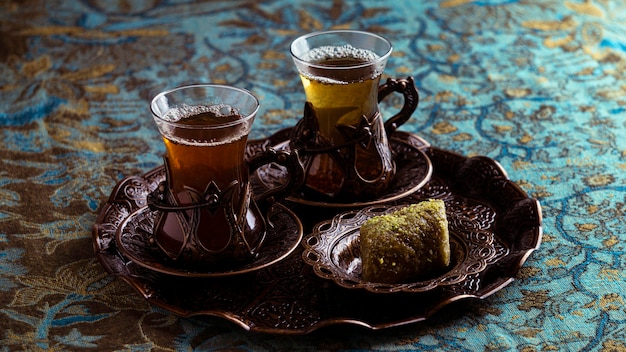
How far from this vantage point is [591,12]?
1.75 metres

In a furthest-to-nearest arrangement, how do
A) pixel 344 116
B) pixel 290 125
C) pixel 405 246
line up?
1. pixel 290 125
2. pixel 344 116
3. pixel 405 246

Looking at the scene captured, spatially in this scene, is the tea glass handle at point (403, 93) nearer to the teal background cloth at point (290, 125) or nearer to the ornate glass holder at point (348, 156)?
the ornate glass holder at point (348, 156)

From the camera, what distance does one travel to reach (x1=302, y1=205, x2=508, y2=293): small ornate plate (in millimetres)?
819

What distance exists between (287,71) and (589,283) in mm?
782

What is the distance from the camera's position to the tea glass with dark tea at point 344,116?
98 centimetres

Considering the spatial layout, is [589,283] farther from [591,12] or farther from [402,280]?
[591,12]

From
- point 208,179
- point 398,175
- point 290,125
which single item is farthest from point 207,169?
point 290,125

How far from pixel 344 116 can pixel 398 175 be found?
13 cm

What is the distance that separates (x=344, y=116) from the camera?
3.30 ft

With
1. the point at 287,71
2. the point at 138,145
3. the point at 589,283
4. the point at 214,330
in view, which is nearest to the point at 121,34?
the point at 287,71

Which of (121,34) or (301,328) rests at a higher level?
(301,328)

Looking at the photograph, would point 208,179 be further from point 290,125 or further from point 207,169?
point 290,125

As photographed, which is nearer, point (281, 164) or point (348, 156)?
point (281, 164)

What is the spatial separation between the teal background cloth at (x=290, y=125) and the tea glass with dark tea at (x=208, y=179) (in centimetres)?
8
